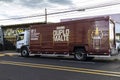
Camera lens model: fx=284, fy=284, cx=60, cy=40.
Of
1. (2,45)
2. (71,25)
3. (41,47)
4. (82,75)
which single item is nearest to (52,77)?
(82,75)

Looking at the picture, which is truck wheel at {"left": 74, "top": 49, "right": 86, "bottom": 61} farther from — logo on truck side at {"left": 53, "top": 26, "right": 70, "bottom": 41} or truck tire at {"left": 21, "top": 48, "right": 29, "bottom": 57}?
truck tire at {"left": 21, "top": 48, "right": 29, "bottom": 57}

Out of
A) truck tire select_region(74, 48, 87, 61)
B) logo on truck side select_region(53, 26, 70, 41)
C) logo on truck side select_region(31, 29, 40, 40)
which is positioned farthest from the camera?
logo on truck side select_region(31, 29, 40, 40)

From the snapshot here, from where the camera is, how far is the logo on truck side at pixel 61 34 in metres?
23.1

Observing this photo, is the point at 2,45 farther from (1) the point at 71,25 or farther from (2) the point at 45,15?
(1) the point at 71,25

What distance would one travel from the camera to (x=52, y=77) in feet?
42.3

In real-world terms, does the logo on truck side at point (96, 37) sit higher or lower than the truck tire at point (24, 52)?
higher

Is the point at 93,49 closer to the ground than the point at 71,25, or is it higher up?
closer to the ground

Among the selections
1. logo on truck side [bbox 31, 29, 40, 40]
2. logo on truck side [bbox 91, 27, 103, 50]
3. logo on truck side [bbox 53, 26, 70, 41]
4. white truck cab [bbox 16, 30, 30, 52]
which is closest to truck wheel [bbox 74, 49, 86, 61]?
logo on truck side [bbox 91, 27, 103, 50]

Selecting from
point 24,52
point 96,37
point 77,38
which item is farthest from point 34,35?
point 96,37

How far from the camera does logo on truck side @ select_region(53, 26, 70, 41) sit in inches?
909

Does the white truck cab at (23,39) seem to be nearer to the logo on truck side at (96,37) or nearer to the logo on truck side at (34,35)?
the logo on truck side at (34,35)

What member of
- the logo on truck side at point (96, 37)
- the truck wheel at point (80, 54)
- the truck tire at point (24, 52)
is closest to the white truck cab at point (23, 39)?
the truck tire at point (24, 52)

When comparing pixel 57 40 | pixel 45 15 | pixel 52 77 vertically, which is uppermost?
pixel 45 15

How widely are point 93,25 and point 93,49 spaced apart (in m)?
1.79
